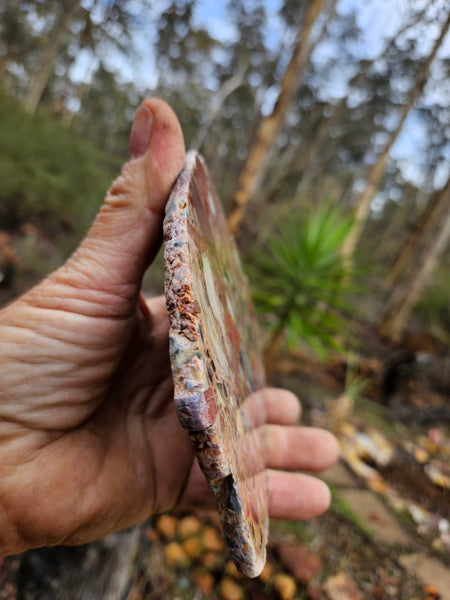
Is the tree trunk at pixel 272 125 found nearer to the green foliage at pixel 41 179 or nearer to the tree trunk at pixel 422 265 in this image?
the green foliage at pixel 41 179

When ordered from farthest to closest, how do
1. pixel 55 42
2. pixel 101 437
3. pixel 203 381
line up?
pixel 55 42, pixel 101 437, pixel 203 381

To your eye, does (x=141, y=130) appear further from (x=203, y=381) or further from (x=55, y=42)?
(x=55, y=42)

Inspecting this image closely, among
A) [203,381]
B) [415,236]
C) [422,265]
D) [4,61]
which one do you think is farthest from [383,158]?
[4,61]

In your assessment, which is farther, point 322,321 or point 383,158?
point 383,158

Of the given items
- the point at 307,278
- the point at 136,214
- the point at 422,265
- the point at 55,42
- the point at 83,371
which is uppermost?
the point at 55,42

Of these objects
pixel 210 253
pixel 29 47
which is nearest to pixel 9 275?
pixel 210 253

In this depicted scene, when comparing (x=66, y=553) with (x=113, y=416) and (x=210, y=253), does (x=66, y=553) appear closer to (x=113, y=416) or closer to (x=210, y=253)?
(x=113, y=416)

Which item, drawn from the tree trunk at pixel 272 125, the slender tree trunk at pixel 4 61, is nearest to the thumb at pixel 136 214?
the tree trunk at pixel 272 125

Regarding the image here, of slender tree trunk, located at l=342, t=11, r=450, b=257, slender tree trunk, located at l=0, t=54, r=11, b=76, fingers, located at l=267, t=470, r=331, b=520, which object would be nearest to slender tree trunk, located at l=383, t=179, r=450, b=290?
slender tree trunk, located at l=342, t=11, r=450, b=257

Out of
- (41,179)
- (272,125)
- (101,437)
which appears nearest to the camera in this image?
(101,437)
